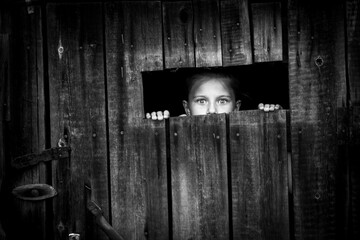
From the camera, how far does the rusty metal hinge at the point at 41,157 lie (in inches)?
110

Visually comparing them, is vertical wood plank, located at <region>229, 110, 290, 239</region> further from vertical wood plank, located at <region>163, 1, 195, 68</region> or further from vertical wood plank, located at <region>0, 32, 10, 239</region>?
vertical wood plank, located at <region>0, 32, 10, 239</region>

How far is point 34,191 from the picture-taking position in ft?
9.19

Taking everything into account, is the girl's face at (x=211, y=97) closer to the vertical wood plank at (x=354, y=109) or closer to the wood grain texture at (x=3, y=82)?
the vertical wood plank at (x=354, y=109)

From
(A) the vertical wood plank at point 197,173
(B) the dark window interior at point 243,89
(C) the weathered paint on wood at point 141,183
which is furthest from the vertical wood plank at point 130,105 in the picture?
(B) the dark window interior at point 243,89

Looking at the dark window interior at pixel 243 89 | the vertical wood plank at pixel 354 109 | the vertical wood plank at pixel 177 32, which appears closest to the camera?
the vertical wood plank at pixel 354 109

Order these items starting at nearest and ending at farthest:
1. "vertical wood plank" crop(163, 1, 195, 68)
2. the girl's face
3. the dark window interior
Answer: "vertical wood plank" crop(163, 1, 195, 68), the girl's face, the dark window interior

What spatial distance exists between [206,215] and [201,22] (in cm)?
118

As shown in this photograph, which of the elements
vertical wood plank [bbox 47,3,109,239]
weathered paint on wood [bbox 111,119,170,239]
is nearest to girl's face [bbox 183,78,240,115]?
weathered paint on wood [bbox 111,119,170,239]

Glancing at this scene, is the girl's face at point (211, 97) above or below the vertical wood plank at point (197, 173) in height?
above

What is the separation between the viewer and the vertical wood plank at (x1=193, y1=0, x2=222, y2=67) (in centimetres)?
284

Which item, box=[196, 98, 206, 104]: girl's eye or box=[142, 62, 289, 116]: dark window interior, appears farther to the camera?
box=[142, 62, 289, 116]: dark window interior

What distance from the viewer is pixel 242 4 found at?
2.84 metres

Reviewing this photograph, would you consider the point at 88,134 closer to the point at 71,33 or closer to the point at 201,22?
the point at 71,33

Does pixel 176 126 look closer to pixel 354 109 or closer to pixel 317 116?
pixel 317 116
